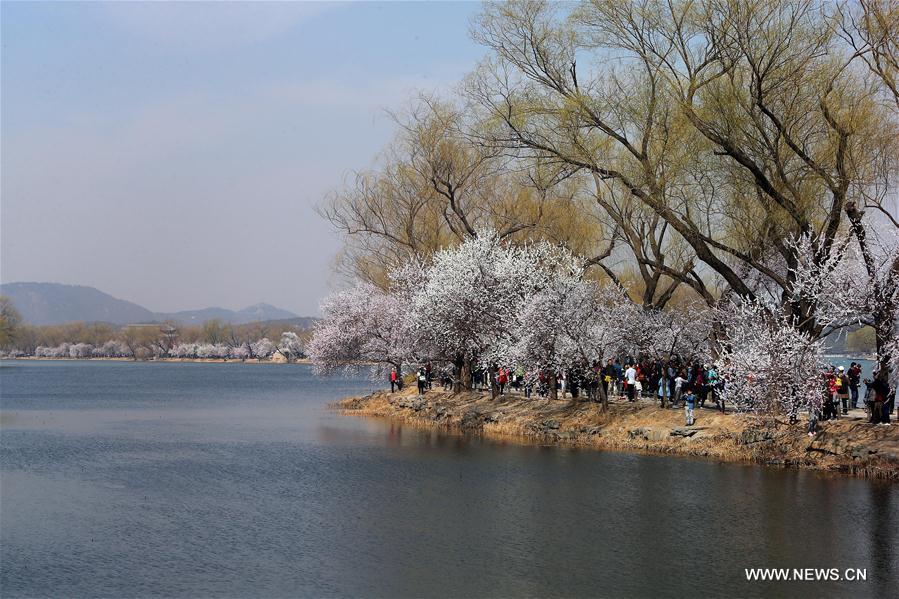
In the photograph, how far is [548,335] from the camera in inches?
1569

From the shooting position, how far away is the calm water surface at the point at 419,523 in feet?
60.4

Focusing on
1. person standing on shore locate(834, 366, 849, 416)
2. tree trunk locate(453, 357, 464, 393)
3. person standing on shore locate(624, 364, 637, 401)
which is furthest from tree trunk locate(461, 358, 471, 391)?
person standing on shore locate(834, 366, 849, 416)

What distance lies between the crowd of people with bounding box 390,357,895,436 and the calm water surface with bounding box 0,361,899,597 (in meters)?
3.62

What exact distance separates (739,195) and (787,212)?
2.87 metres

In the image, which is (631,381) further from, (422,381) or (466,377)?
(422,381)

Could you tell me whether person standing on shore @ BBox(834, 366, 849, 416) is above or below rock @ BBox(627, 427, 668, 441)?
above

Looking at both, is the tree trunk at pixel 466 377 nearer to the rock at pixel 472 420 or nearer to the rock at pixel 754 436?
the rock at pixel 472 420

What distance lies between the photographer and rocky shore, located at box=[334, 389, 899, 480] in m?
29.8

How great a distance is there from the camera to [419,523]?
23688 mm

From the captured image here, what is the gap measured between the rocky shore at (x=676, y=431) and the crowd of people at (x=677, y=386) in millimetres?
627

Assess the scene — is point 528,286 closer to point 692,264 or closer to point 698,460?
point 692,264

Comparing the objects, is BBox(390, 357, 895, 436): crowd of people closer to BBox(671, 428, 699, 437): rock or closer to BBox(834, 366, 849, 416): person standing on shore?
BBox(834, 366, 849, 416): person standing on shore

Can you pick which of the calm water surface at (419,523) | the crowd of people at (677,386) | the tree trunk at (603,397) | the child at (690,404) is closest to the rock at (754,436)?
the crowd of people at (677,386)

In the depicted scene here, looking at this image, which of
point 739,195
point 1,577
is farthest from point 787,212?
point 1,577
